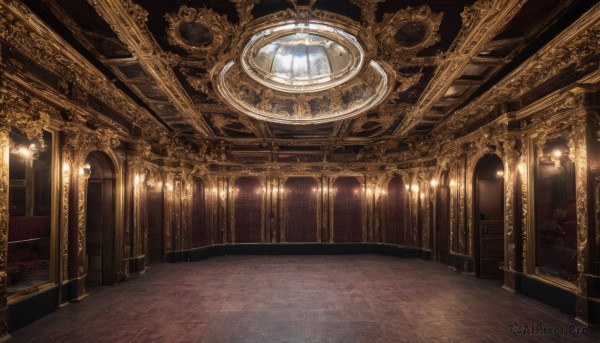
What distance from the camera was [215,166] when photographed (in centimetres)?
1339

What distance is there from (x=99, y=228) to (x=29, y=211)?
7.59ft

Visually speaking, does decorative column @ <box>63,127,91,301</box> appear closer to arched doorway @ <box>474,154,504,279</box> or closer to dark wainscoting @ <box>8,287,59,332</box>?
dark wainscoting @ <box>8,287,59,332</box>

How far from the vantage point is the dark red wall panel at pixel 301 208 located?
13781 mm

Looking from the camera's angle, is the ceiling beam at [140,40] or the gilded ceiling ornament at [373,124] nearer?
the ceiling beam at [140,40]

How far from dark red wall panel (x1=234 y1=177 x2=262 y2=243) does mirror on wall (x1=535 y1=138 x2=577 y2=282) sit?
31.7ft

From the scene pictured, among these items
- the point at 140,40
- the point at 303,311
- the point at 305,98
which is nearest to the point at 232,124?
the point at 305,98

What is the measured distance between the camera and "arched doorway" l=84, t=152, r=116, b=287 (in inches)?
318

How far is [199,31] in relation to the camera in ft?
16.7

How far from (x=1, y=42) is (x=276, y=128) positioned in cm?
737

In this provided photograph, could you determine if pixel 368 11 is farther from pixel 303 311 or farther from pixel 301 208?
pixel 301 208

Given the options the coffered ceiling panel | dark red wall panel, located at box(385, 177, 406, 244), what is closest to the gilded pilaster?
the coffered ceiling panel

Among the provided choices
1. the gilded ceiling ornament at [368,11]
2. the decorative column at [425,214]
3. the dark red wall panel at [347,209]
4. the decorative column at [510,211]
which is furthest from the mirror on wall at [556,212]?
the dark red wall panel at [347,209]

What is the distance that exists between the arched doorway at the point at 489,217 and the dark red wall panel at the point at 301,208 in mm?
6501

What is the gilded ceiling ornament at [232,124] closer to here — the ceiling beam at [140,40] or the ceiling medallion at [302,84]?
the ceiling medallion at [302,84]
